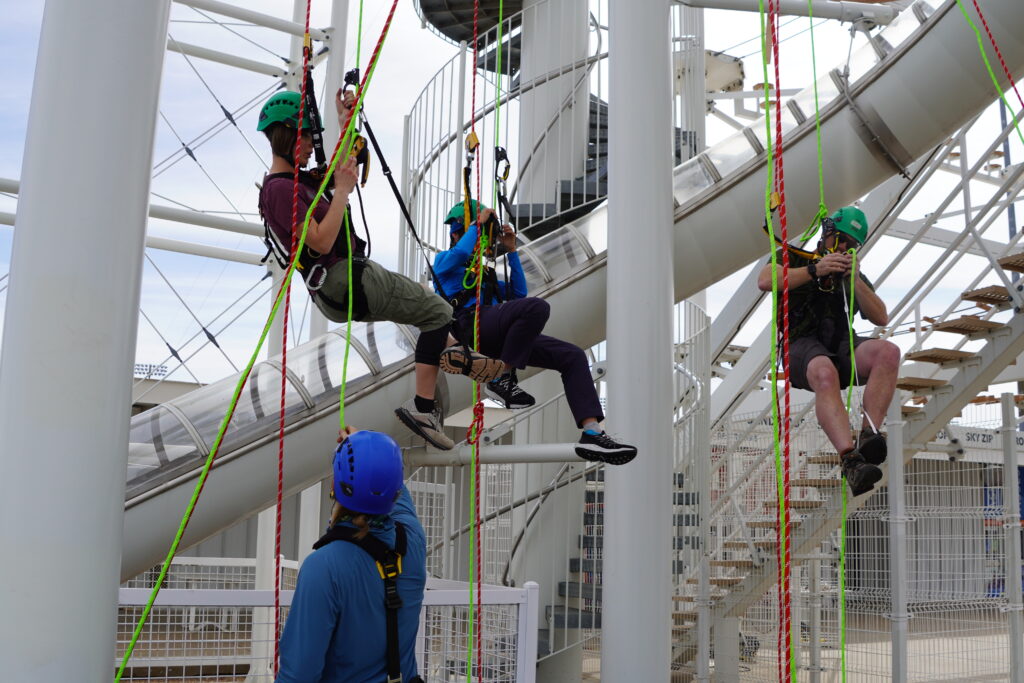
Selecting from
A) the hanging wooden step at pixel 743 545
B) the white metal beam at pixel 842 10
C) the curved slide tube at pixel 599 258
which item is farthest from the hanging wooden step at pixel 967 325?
the white metal beam at pixel 842 10

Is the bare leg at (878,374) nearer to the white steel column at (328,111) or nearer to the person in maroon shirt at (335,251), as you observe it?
the person in maroon shirt at (335,251)

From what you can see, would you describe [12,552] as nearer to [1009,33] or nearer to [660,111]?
[660,111]

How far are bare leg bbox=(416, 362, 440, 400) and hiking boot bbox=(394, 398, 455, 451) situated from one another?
13 cm

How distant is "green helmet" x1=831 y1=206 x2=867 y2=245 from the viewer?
529 centimetres

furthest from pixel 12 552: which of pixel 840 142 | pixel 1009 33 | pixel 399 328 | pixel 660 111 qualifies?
pixel 1009 33

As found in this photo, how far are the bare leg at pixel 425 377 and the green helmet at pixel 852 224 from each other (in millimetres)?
2252

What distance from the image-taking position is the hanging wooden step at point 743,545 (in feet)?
32.0

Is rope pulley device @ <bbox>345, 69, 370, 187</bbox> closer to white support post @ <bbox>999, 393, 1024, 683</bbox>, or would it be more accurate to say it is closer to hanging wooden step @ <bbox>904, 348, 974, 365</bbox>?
hanging wooden step @ <bbox>904, 348, 974, 365</bbox>

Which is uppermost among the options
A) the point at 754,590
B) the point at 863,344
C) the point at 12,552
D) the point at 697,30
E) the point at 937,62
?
the point at 697,30

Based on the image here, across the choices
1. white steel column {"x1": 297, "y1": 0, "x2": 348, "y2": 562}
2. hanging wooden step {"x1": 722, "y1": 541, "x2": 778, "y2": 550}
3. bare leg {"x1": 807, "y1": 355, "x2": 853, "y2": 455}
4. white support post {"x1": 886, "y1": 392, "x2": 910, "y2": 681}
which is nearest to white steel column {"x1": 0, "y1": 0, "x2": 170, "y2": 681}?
bare leg {"x1": 807, "y1": 355, "x2": 853, "y2": 455}

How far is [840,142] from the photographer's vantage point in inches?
262

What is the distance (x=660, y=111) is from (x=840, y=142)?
48.8 inches

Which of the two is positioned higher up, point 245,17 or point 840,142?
point 245,17

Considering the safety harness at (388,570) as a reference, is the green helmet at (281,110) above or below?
above
